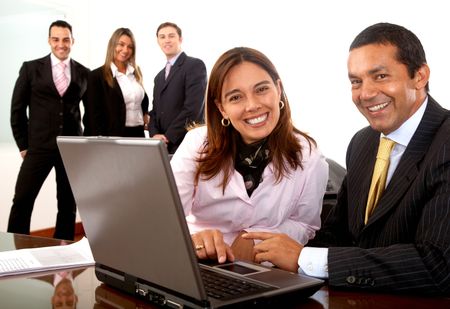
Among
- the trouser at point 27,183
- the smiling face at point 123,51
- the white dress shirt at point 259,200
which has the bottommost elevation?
the trouser at point 27,183

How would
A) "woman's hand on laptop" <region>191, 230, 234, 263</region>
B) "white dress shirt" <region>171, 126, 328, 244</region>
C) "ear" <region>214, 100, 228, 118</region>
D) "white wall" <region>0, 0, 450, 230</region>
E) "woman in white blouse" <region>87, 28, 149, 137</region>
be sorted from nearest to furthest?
"woman's hand on laptop" <region>191, 230, 234, 263</region> < "white dress shirt" <region>171, 126, 328, 244</region> < "ear" <region>214, 100, 228, 118</region> < "white wall" <region>0, 0, 450, 230</region> < "woman in white blouse" <region>87, 28, 149, 137</region>

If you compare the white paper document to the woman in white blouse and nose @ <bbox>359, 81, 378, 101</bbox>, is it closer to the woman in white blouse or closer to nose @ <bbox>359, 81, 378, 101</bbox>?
nose @ <bbox>359, 81, 378, 101</bbox>

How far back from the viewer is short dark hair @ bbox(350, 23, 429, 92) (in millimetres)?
1425

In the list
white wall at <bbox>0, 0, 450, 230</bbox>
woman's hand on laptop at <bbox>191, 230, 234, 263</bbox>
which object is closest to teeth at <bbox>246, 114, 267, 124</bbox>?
woman's hand on laptop at <bbox>191, 230, 234, 263</bbox>

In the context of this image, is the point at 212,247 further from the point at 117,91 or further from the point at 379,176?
the point at 117,91

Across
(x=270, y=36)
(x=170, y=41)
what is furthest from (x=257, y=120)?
(x=270, y=36)

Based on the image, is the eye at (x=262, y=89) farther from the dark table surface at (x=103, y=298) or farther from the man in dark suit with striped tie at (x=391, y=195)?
the dark table surface at (x=103, y=298)

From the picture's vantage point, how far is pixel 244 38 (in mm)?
4688

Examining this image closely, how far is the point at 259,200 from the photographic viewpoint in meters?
1.79

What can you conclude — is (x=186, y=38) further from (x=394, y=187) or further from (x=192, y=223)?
(x=394, y=187)

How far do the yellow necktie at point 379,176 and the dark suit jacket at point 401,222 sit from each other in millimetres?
23

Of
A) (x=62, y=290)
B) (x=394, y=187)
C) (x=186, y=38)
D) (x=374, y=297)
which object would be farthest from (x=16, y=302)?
(x=186, y=38)

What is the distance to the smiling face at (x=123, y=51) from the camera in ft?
13.6

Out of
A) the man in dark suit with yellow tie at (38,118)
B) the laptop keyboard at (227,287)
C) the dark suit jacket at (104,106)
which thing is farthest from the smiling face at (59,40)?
the laptop keyboard at (227,287)
